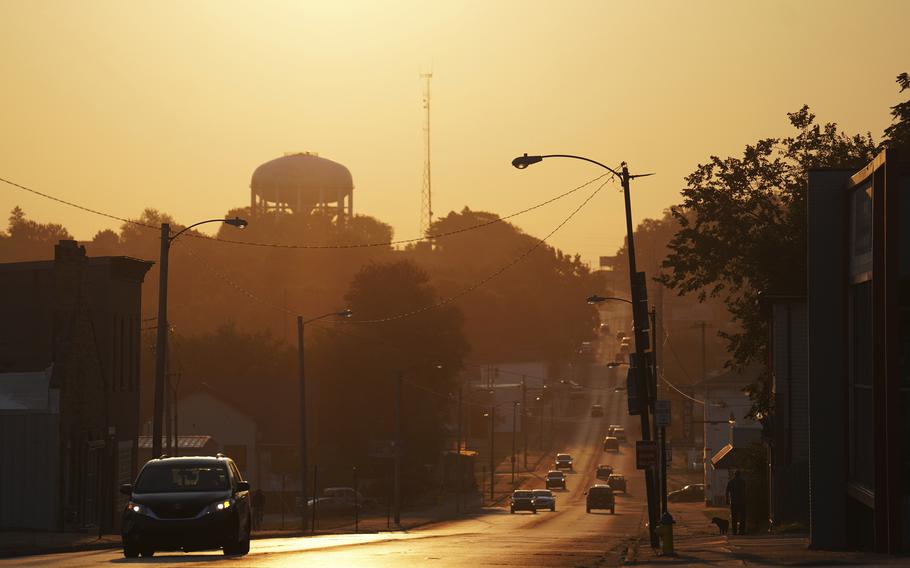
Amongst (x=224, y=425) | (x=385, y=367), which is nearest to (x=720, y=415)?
(x=385, y=367)

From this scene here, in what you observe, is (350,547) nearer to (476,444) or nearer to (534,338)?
(476,444)

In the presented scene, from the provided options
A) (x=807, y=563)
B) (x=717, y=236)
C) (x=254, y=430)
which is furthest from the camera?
(x=254, y=430)

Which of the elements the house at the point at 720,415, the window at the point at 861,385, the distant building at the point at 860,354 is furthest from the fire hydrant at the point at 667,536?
the house at the point at 720,415

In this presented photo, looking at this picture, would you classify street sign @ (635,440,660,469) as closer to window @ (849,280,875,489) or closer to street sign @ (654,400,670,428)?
street sign @ (654,400,670,428)

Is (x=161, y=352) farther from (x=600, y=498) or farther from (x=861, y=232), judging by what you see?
(x=600, y=498)

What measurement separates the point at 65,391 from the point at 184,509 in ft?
74.4

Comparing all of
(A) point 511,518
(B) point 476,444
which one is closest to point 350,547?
(A) point 511,518

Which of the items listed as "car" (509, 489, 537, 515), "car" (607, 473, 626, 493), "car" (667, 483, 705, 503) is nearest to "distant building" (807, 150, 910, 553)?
"car" (509, 489, 537, 515)

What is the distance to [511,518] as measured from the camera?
76.6m

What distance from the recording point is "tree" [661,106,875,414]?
2132 inches

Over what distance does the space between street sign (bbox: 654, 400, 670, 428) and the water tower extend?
146 m

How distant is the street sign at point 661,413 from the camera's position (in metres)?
42.9

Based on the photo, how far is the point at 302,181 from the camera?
19025cm

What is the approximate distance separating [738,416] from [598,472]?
13.2 m
